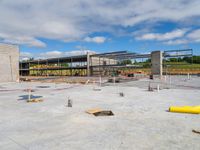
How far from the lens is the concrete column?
145ft

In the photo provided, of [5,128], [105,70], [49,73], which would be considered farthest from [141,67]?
[5,128]

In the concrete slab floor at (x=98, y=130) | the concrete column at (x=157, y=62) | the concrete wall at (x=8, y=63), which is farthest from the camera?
the concrete column at (x=157, y=62)

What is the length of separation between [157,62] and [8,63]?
35318 mm

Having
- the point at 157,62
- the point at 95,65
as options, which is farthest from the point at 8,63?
the point at 157,62

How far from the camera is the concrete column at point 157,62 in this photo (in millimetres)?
44281

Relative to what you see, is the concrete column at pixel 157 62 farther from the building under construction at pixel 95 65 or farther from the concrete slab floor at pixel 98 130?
the concrete slab floor at pixel 98 130

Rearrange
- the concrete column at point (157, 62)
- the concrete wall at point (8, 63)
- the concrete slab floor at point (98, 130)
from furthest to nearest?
the concrete column at point (157, 62) → the concrete wall at point (8, 63) → the concrete slab floor at point (98, 130)

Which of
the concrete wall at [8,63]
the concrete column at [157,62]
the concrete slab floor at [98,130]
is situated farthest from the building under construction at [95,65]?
the concrete slab floor at [98,130]

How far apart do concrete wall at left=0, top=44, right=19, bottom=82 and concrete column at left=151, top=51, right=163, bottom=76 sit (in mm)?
33285

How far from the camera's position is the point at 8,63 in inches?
1307

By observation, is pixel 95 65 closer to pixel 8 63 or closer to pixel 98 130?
pixel 8 63

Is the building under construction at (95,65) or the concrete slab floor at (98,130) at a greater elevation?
the building under construction at (95,65)

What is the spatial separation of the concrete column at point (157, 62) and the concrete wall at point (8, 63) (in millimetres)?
33285

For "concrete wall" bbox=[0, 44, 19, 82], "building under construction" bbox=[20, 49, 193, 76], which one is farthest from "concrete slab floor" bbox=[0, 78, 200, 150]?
"building under construction" bbox=[20, 49, 193, 76]
